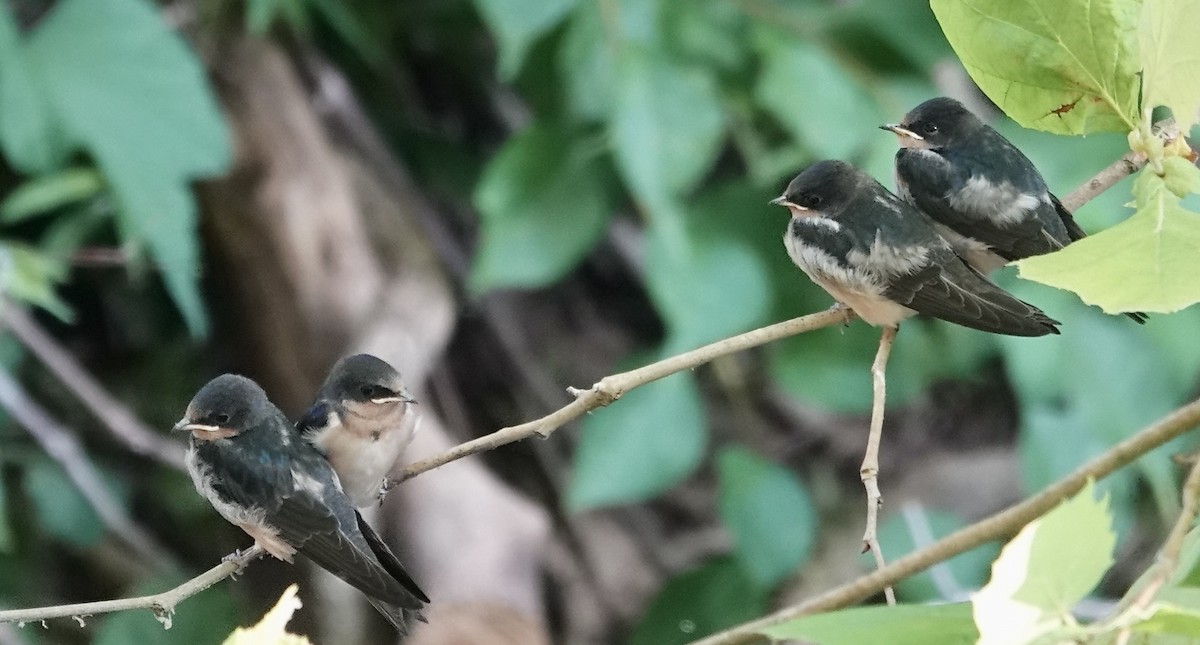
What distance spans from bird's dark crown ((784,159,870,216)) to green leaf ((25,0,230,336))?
102 centimetres

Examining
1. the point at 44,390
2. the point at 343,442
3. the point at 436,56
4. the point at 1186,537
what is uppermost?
the point at 436,56

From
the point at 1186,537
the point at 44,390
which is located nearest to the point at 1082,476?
the point at 1186,537

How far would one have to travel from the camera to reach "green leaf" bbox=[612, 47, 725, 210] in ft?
4.83

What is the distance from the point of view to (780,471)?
1725 millimetres

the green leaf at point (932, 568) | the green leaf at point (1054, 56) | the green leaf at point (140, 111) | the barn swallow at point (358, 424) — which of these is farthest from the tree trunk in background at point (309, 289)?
the green leaf at point (1054, 56)

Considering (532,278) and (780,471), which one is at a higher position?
(532,278)

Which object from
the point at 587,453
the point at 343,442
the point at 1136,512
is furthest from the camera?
the point at 1136,512

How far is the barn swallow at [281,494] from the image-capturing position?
63 cm

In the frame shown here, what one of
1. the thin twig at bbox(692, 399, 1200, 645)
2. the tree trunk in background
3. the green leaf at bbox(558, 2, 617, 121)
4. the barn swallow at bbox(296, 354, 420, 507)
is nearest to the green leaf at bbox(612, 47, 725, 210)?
the green leaf at bbox(558, 2, 617, 121)

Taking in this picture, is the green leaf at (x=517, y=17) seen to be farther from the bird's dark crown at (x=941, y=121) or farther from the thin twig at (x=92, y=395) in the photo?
the bird's dark crown at (x=941, y=121)

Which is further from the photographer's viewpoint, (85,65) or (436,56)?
(436,56)

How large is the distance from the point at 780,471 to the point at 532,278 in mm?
447

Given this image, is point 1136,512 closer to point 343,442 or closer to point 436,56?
point 436,56

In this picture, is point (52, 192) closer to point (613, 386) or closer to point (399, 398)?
point (399, 398)
